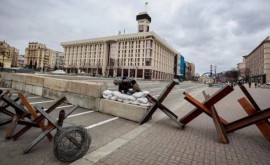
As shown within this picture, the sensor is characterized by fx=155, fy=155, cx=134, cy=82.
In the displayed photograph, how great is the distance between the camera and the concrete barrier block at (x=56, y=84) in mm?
8211

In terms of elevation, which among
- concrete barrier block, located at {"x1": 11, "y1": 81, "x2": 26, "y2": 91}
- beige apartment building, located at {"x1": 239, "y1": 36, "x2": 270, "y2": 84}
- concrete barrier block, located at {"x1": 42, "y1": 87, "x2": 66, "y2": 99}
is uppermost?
beige apartment building, located at {"x1": 239, "y1": 36, "x2": 270, "y2": 84}

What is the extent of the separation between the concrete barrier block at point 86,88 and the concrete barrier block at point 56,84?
34 cm

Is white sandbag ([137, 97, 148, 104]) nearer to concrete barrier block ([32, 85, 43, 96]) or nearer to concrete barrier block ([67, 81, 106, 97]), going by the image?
concrete barrier block ([67, 81, 106, 97])

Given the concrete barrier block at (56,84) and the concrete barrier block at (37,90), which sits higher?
Answer: the concrete barrier block at (56,84)

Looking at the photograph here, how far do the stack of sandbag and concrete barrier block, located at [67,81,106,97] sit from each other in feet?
1.11

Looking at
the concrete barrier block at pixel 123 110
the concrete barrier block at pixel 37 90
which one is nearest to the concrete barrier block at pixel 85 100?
the concrete barrier block at pixel 123 110

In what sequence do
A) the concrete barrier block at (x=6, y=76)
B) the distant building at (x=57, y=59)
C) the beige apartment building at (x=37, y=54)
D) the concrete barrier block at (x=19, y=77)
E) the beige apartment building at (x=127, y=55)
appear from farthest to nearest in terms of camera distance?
the distant building at (x=57, y=59) < the beige apartment building at (x=37, y=54) < the beige apartment building at (x=127, y=55) < the concrete barrier block at (x=6, y=76) < the concrete barrier block at (x=19, y=77)

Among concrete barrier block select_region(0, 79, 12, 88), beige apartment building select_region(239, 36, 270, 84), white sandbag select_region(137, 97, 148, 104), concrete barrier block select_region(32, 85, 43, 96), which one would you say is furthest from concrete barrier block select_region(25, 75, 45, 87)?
beige apartment building select_region(239, 36, 270, 84)

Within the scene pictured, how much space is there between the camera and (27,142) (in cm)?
348

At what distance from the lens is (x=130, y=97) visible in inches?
229

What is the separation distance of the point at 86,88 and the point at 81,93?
46 cm

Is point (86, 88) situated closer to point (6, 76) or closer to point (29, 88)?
point (29, 88)

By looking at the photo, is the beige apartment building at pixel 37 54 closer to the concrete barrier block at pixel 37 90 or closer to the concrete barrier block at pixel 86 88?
the concrete barrier block at pixel 37 90

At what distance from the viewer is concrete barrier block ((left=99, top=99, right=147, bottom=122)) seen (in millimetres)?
5488
